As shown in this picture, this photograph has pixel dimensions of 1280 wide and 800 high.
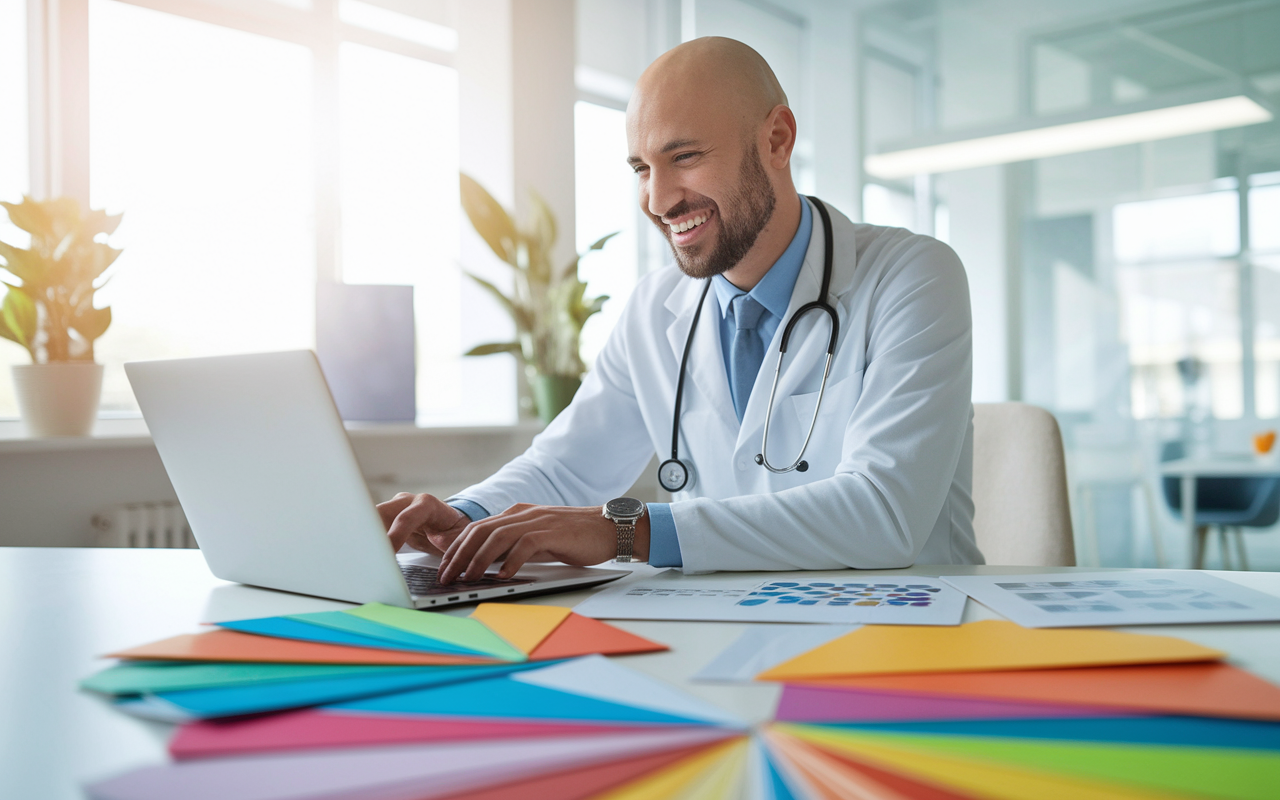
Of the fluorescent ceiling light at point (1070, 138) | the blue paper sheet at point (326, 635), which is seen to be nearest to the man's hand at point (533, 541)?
the blue paper sheet at point (326, 635)

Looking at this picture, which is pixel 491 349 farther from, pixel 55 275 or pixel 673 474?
pixel 673 474

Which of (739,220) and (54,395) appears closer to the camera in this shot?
(739,220)

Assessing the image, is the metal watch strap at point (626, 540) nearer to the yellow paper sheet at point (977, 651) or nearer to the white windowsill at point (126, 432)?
the yellow paper sheet at point (977, 651)

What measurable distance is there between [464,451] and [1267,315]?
2.90 meters

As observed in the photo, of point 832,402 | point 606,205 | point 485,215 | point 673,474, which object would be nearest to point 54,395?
point 485,215

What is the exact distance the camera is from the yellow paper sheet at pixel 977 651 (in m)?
0.55

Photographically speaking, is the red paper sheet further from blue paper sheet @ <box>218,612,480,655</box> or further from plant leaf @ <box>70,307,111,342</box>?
plant leaf @ <box>70,307,111,342</box>

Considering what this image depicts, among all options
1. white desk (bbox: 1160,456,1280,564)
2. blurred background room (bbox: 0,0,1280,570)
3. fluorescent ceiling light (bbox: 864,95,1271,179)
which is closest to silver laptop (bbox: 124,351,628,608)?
blurred background room (bbox: 0,0,1280,570)

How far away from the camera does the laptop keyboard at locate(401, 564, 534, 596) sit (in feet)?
2.71

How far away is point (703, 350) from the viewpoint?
4.85 feet

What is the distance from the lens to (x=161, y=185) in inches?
103

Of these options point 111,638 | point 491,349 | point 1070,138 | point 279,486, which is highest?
point 1070,138

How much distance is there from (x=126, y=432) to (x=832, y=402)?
184cm

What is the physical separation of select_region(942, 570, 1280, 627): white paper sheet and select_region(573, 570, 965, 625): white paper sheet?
0.15 feet
